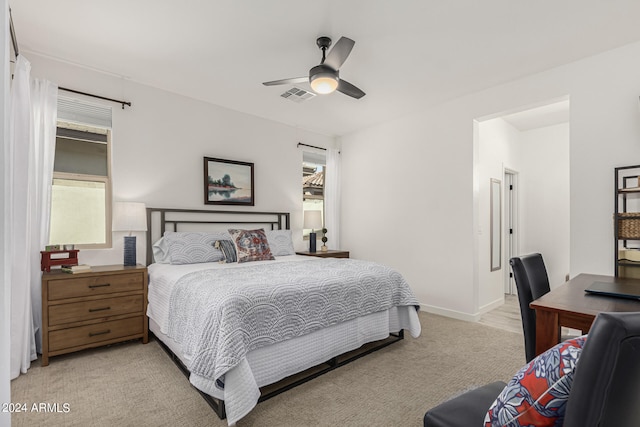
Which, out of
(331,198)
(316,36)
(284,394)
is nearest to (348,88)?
(316,36)

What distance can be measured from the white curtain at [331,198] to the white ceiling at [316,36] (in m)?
1.93

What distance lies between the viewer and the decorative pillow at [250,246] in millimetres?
3600

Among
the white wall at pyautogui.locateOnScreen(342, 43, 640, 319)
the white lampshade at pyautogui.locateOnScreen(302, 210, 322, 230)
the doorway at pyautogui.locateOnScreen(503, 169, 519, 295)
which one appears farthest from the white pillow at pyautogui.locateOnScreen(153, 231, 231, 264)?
the doorway at pyautogui.locateOnScreen(503, 169, 519, 295)

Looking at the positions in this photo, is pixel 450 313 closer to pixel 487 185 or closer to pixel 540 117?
pixel 487 185

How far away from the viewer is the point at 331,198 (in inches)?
218

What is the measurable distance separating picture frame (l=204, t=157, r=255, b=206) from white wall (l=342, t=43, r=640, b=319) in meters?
1.84

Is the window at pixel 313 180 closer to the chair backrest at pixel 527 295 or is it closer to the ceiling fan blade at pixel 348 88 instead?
the ceiling fan blade at pixel 348 88

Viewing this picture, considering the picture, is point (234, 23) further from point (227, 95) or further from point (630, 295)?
point (630, 295)

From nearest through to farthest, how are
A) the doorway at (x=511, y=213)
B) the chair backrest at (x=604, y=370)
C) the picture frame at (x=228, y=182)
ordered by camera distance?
the chair backrest at (x=604, y=370) < the picture frame at (x=228, y=182) < the doorway at (x=511, y=213)

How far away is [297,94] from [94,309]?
301 cm

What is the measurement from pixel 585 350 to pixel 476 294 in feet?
11.8

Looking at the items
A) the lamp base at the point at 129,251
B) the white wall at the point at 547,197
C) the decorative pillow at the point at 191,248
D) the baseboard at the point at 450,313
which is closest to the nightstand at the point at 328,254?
the baseboard at the point at 450,313

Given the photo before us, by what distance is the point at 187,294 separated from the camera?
237 centimetres

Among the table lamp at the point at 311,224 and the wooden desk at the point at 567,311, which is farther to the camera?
the table lamp at the point at 311,224
